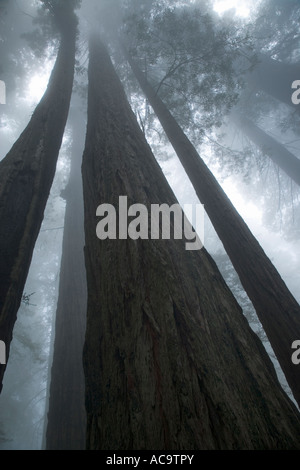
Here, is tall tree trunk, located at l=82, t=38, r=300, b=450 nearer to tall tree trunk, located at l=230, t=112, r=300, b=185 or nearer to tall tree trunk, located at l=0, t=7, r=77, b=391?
tall tree trunk, located at l=0, t=7, r=77, b=391

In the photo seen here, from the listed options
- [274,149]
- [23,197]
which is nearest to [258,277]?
[23,197]

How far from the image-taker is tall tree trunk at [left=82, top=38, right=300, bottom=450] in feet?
2.50

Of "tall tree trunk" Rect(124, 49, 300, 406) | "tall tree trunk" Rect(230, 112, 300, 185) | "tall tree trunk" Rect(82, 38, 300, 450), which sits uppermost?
"tall tree trunk" Rect(230, 112, 300, 185)

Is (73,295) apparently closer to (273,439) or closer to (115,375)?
(115,375)

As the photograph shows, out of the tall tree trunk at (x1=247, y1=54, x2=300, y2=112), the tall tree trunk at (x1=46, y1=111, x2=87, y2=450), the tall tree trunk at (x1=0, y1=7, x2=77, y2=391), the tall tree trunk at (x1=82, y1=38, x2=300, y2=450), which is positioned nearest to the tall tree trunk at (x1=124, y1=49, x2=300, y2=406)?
the tall tree trunk at (x1=82, y1=38, x2=300, y2=450)

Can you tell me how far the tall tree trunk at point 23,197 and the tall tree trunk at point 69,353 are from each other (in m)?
2.93

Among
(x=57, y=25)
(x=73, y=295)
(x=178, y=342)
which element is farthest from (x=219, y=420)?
(x=57, y=25)

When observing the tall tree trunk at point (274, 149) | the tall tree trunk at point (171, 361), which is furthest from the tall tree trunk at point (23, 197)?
the tall tree trunk at point (274, 149)

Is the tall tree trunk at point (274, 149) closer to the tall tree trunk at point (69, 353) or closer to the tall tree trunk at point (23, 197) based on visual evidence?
the tall tree trunk at point (69, 353)

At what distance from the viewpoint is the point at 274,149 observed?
50.9 ft

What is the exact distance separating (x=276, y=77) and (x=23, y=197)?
50.3 ft

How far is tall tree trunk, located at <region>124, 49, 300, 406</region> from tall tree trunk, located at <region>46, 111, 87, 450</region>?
2.96 m

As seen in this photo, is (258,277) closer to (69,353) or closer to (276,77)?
(69,353)

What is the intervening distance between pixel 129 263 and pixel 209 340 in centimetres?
53
